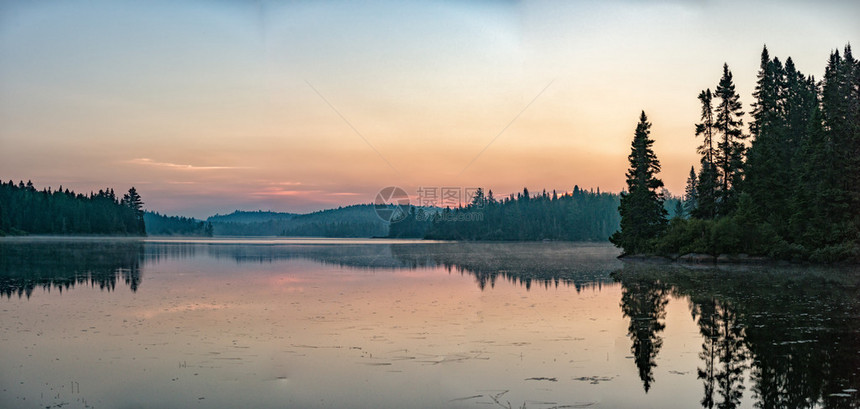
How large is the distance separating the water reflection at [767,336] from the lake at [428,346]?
0.08 metres

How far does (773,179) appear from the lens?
66250 millimetres

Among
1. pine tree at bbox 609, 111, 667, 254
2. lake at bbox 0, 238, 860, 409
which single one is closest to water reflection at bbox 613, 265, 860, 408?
lake at bbox 0, 238, 860, 409

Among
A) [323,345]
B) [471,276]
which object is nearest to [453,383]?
[323,345]

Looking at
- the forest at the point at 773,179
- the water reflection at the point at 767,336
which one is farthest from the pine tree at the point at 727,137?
the water reflection at the point at 767,336

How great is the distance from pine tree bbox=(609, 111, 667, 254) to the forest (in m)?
0.13

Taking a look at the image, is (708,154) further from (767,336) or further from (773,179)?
(767,336)

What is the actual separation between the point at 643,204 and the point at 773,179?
49.7 feet

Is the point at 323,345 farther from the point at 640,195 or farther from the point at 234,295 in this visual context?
the point at 640,195

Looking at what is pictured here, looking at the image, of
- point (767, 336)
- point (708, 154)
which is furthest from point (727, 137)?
point (767, 336)

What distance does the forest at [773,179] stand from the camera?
193ft

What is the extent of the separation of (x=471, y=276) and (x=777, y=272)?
26297mm

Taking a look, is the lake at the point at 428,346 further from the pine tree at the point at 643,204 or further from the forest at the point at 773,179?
the pine tree at the point at 643,204

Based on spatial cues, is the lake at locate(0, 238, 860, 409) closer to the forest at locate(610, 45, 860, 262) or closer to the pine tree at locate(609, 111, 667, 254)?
the forest at locate(610, 45, 860, 262)

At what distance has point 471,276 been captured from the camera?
48.6m
